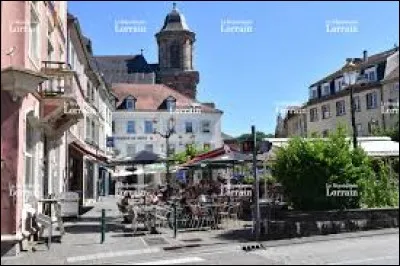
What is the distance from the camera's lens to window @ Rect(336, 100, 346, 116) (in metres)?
62.2

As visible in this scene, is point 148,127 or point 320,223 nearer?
point 320,223

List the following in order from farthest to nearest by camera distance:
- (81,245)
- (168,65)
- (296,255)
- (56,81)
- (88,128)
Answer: (168,65) < (88,128) < (56,81) < (81,245) < (296,255)

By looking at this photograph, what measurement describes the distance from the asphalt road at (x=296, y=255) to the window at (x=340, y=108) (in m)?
49.7

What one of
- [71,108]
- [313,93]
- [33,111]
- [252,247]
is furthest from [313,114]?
[252,247]

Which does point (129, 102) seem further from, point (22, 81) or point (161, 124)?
point (22, 81)

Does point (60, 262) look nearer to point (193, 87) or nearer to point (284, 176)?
point (284, 176)

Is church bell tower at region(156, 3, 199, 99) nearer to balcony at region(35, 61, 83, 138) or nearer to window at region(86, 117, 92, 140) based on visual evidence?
window at region(86, 117, 92, 140)

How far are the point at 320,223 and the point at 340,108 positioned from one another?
4906cm

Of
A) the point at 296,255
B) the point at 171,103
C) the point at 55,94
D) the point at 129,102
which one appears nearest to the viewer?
the point at 296,255

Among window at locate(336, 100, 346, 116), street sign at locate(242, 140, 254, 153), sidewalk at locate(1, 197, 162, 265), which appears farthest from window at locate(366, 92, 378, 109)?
street sign at locate(242, 140, 254, 153)

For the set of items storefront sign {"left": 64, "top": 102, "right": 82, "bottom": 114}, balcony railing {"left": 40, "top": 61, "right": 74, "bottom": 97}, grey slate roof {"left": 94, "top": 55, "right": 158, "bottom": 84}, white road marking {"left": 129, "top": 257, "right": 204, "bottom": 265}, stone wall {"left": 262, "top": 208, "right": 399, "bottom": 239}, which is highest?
grey slate roof {"left": 94, "top": 55, "right": 158, "bottom": 84}

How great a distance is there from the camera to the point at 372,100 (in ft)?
191

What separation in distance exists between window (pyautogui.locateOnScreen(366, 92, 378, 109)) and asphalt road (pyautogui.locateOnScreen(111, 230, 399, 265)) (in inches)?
1783

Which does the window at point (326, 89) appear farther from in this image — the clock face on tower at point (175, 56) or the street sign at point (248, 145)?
the street sign at point (248, 145)
